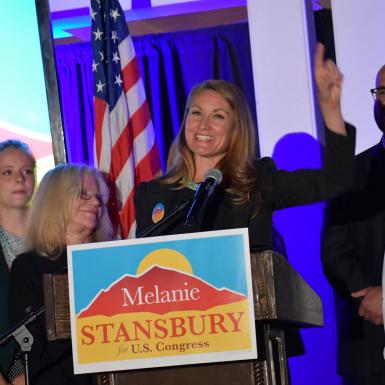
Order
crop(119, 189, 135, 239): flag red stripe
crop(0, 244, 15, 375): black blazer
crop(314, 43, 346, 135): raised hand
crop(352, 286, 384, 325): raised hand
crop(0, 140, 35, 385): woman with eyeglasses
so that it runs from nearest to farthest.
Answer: crop(314, 43, 346, 135): raised hand → crop(352, 286, 384, 325): raised hand → crop(0, 244, 15, 375): black blazer → crop(0, 140, 35, 385): woman with eyeglasses → crop(119, 189, 135, 239): flag red stripe


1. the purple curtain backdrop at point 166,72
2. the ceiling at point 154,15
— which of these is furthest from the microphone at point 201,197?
the purple curtain backdrop at point 166,72

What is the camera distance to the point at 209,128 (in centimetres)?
333

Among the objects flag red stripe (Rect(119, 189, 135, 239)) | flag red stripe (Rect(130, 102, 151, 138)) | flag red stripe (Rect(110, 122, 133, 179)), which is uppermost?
flag red stripe (Rect(130, 102, 151, 138))

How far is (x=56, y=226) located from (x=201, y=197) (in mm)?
1097

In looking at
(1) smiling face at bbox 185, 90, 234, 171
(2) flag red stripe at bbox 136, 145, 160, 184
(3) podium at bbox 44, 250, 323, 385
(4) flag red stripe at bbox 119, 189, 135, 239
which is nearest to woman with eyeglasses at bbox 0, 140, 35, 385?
(4) flag red stripe at bbox 119, 189, 135, 239

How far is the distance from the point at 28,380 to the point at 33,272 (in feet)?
2.59

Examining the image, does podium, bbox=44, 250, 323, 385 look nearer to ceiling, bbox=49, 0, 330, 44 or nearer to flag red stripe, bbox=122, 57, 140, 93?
flag red stripe, bbox=122, 57, 140, 93

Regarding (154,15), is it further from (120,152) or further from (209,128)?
(209,128)

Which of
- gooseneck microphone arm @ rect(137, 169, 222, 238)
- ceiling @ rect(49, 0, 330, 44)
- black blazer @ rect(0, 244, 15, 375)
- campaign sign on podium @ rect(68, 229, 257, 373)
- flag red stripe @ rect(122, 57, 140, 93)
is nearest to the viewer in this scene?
campaign sign on podium @ rect(68, 229, 257, 373)

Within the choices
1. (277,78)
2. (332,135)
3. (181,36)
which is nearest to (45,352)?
(332,135)

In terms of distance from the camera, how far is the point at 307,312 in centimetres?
265

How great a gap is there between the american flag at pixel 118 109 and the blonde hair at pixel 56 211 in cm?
103

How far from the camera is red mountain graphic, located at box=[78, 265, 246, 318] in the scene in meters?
2.30

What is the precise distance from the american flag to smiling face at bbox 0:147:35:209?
638mm
